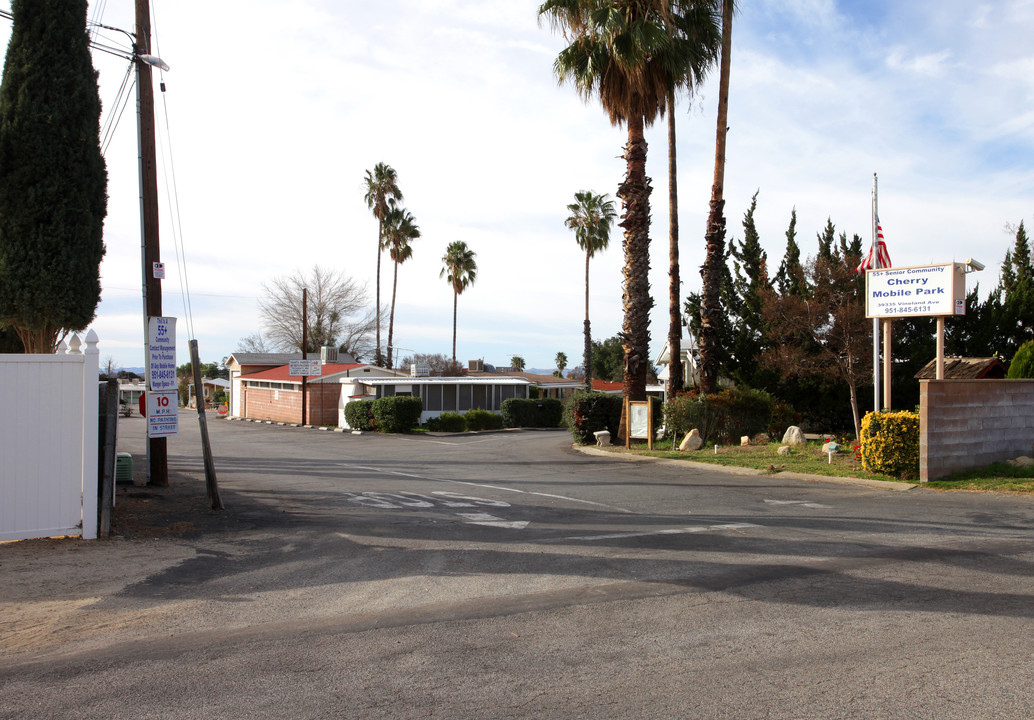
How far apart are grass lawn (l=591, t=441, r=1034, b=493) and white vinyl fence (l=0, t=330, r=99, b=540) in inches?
480

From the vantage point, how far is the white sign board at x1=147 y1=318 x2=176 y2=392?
496 inches

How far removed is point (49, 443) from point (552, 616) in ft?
20.0

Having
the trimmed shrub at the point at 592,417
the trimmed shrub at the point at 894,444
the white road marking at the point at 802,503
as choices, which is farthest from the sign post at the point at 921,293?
the trimmed shrub at the point at 592,417

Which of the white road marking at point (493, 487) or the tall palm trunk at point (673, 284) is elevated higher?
the tall palm trunk at point (673, 284)

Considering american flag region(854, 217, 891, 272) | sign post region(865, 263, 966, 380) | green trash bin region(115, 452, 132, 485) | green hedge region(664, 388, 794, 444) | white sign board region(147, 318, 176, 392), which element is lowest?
green trash bin region(115, 452, 132, 485)

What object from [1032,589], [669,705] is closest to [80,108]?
[669,705]

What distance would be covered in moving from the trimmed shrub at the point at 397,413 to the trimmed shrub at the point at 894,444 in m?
25.4

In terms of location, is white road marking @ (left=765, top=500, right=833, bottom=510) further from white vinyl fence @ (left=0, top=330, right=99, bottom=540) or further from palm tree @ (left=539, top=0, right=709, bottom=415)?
palm tree @ (left=539, top=0, right=709, bottom=415)

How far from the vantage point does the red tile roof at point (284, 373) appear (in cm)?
4605

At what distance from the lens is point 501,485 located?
50.9ft

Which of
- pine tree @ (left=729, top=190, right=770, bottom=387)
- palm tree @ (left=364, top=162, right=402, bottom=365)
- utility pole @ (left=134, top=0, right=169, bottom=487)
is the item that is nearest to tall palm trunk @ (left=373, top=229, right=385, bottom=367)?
palm tree @ (left=364, top=162, right=402, bottom=365)

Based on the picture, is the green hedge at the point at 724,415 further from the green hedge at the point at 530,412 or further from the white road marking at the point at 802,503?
the green hedge at the point at 530,412

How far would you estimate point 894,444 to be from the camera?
46.6 feet

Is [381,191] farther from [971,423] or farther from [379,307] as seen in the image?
[971,423]
